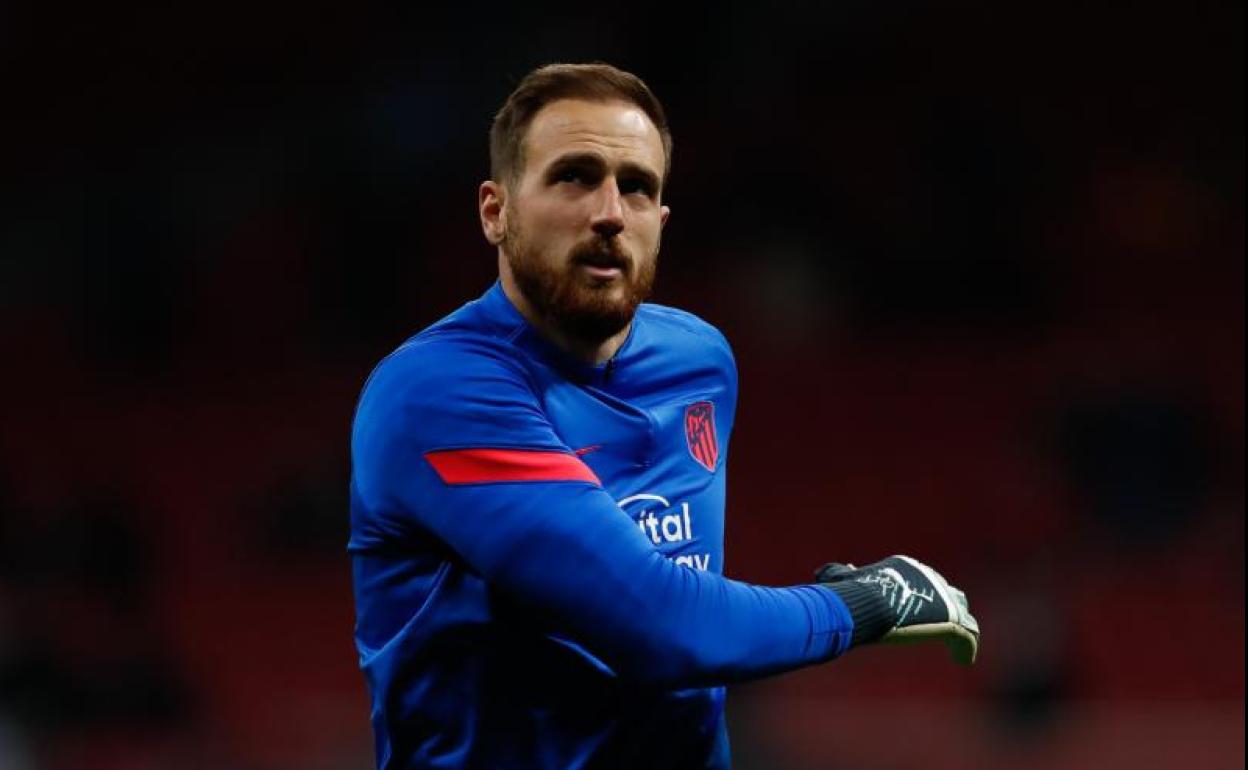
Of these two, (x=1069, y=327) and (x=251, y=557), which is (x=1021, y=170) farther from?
(x=251, y=557)

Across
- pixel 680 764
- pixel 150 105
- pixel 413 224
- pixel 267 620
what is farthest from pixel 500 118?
pixel 150 105

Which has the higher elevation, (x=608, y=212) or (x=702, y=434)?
(x=608, y=212)

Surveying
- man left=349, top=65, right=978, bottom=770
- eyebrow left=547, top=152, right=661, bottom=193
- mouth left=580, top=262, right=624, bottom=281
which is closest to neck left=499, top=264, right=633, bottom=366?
man left=349, top=65, right=978, bottom=770

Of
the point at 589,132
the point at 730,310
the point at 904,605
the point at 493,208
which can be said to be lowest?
the point at 730,310

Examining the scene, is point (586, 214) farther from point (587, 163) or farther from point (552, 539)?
point (552, 539)

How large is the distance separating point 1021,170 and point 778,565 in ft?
10.3

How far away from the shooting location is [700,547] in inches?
120

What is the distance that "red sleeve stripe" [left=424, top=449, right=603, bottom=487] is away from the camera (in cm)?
271

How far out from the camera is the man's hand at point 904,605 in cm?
282

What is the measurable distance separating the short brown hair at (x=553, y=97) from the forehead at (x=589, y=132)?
0.05 ft

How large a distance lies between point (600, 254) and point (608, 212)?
0.07 meters

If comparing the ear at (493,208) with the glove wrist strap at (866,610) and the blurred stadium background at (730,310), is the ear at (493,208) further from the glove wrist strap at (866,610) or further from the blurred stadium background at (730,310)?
the blurred stadium background at (730,310)

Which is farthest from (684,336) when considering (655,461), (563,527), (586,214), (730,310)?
(730,310)

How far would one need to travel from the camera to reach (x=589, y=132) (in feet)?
9.57
